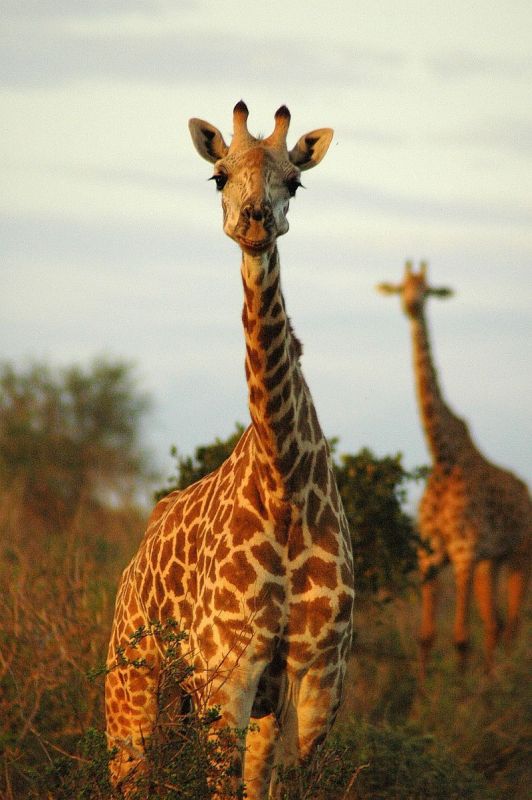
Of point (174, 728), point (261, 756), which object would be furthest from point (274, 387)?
point (261, 756)

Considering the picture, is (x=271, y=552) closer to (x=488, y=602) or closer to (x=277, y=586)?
(x=277, y=586)

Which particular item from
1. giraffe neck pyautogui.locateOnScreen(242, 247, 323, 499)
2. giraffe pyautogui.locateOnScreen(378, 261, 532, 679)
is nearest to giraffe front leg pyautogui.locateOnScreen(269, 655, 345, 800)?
giraffe neck pyautogui.locateOnScreen(242, 247, 323, 499)

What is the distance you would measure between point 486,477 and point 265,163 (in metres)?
9.77

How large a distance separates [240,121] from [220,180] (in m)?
0.42

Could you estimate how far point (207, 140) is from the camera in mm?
6348

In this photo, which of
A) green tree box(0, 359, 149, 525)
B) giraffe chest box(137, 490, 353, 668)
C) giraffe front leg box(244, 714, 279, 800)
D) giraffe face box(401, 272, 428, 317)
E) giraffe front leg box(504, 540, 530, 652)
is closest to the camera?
giraffe chest box(137, 490, 353, 668)

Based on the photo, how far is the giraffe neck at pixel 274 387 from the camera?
5.77m

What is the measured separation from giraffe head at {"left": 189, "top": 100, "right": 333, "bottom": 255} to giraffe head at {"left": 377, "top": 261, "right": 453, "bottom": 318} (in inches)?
348

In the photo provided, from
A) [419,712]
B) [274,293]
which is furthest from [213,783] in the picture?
[419,712]

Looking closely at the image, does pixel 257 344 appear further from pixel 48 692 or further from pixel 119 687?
pixel 48 692

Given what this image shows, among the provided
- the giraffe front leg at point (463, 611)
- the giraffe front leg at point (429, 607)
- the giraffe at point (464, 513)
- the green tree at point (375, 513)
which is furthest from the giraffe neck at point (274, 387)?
the giraffe front leg at point (463, 611)

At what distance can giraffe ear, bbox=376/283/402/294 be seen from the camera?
15.6 metres

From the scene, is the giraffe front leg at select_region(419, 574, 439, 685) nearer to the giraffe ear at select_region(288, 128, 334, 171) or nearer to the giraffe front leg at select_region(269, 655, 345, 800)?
the giraffe front leg at select_region(269, 655, 345, 800)

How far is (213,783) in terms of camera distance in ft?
19.2
